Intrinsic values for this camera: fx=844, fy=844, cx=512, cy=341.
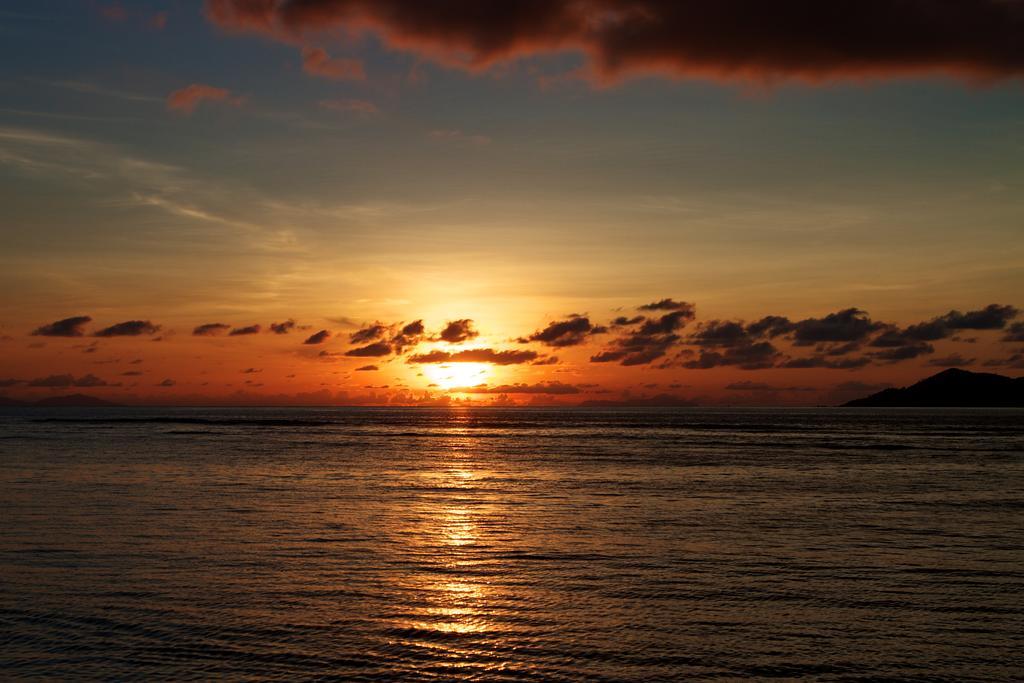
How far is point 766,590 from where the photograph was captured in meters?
24.2

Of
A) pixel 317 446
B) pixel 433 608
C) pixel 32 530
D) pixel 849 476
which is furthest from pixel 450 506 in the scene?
pixel 317 446

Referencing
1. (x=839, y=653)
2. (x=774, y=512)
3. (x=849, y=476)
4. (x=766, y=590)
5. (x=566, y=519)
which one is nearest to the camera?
(x=839, y=653)

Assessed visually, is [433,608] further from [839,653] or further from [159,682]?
[839,653]

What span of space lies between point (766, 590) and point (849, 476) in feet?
142

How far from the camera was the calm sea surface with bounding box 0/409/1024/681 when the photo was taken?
1797 centimetres

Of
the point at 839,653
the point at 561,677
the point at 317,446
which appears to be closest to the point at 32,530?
the point at 561,677

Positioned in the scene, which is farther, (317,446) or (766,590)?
(317,446)

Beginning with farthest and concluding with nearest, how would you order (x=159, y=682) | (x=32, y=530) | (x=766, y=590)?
(x=32, y=530) → (x=766, y=590) → (x=159, y=682)

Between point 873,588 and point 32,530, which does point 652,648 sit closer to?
point 873,588

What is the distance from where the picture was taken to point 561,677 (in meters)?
16.8

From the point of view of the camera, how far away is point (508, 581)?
997 inches

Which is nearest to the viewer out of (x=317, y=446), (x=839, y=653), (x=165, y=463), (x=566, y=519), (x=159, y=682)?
(x=159, y=682)

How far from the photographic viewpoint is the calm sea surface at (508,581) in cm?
1797

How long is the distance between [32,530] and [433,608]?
68.8ft
